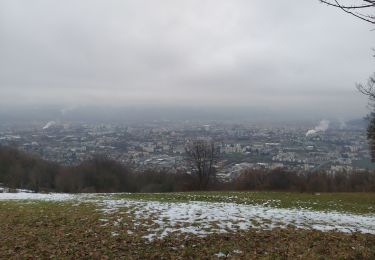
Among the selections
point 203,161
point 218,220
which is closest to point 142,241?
point 218,220

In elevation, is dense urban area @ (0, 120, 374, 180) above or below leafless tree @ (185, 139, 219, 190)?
Result: below

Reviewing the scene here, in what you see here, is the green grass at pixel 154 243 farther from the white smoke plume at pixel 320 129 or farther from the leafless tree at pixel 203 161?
the white smoke plume at pixel 320 129

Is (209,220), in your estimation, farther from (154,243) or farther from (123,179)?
(123,179)

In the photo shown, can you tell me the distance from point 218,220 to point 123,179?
174 feet

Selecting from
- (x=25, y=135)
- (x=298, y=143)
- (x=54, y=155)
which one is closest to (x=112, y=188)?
(x=54, y=155)

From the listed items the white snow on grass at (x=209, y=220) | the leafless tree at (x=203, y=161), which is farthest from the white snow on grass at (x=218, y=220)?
the leafless tree at (x=203, y=161)

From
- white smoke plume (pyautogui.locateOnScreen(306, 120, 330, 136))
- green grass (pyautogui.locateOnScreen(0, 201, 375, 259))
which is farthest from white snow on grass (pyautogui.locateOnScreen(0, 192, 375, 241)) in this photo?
white smoke plume (pyautogui.locateOnScreen(306, 120, 330, 136))

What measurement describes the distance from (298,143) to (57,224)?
109185 millimetres

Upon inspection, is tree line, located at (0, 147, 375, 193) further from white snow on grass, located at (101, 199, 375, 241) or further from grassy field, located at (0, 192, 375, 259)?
grassy field, located at (0, 192, 375, 259)

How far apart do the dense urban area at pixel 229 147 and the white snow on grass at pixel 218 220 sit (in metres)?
57.7

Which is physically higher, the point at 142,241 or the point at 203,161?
the point at 142,241

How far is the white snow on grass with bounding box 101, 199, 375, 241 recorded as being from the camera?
505 inches

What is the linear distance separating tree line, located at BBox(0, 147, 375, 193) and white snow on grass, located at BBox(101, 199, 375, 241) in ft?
115

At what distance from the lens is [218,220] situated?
1423 centimetres
